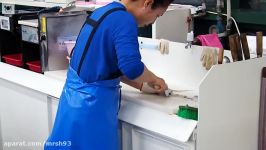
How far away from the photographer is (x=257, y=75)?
151 cm

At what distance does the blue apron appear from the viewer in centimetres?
156

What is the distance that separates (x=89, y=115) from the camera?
1562 mm

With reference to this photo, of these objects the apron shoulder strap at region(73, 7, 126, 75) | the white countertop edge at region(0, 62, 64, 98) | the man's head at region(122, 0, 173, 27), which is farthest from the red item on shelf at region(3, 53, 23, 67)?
the man's head at region(122, 0, 173, 27)

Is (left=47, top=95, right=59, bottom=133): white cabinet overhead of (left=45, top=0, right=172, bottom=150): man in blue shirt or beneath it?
beneath

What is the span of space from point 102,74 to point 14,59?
3.79ft

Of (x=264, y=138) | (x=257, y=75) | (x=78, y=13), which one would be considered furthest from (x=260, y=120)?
(x=78, y=13)

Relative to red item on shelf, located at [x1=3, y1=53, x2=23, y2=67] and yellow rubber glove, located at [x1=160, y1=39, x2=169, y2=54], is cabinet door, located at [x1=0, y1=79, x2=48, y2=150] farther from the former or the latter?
yellow rubber glove, located at [x1=160, y1=39, x2=169, y2=54]

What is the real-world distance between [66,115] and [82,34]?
342mm

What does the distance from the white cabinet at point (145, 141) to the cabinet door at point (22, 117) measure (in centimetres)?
61

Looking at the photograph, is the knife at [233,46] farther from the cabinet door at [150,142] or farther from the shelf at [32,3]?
the shelf at [32,3]

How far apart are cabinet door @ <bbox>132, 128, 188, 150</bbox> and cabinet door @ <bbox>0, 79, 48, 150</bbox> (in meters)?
0.68

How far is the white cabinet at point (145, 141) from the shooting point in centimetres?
149

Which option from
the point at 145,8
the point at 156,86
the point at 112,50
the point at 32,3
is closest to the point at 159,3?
the point at 145,8

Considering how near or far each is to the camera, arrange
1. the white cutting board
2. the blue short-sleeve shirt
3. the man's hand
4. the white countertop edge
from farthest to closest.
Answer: the white countertop edge < the man's hand < the white cutting board < the blue short-sleeve shirt
